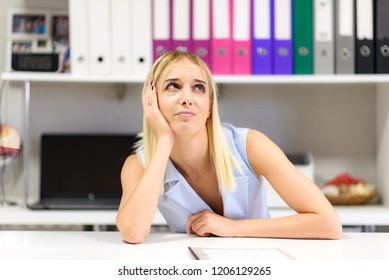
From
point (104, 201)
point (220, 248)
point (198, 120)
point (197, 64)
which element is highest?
point (197, 64)

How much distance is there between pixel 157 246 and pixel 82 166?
1.37 meters

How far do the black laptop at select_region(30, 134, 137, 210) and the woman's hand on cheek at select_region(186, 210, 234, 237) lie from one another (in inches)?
42.0

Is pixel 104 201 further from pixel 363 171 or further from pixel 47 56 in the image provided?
pixel 363 171

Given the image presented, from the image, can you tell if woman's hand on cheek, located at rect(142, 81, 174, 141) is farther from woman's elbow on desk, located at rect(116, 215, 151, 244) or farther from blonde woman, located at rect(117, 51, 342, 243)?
woman's elbow on desk, located at rect(116, 215, 151, 244)

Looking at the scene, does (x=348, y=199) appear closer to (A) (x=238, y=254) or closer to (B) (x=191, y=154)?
(B) (x=191, y=154)

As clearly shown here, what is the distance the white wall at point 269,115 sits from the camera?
8.94 feet

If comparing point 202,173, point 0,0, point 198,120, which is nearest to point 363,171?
point 202,173

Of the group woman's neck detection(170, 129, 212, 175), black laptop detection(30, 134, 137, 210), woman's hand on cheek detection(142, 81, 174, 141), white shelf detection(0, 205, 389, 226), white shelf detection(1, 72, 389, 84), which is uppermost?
white shelf detection(1, 72, 389, 84)

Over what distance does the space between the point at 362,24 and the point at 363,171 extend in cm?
64

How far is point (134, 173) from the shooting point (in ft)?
5.40

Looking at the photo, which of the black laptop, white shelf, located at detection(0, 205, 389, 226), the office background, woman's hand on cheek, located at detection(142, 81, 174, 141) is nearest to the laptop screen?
the black laptop

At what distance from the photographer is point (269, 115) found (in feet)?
8.97

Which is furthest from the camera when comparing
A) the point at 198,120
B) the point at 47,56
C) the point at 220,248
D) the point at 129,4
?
the point at 47,56

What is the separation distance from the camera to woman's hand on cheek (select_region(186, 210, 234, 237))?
145 cm
